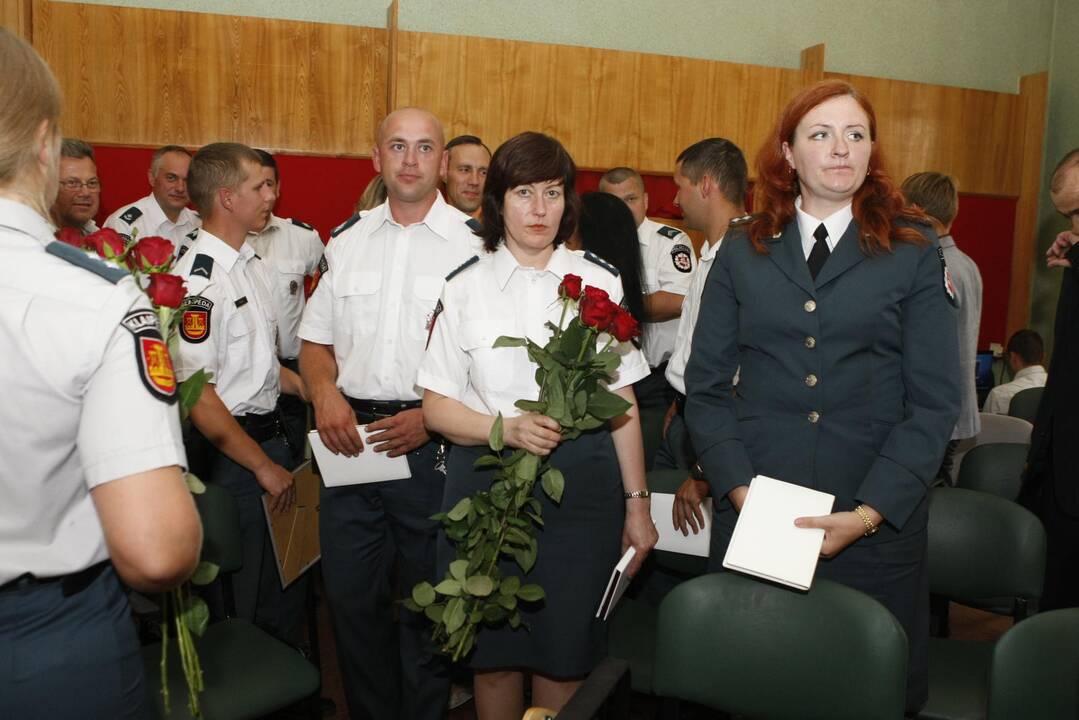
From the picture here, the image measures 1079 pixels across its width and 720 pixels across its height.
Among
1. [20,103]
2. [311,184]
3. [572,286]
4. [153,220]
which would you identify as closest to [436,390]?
[572,286]

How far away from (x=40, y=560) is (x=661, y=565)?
77.7 inches

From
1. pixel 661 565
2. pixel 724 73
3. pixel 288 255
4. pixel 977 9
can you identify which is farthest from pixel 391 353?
pixel 977 9

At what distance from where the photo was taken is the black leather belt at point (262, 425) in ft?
10.1

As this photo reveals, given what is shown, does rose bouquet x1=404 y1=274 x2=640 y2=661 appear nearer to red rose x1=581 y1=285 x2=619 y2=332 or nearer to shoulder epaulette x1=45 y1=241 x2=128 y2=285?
red rose x1=581 y1=285 x2=619 y2=332

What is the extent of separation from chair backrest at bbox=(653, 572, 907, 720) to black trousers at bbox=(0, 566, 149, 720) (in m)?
1.02

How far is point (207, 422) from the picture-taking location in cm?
277

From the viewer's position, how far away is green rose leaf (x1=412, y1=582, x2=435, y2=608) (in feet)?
7.54

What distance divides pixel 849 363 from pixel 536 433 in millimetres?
703

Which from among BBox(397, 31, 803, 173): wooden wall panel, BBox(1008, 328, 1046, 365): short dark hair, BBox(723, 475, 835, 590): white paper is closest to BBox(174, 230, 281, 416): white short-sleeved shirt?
BBox(723, 475, 835, 590): white paper

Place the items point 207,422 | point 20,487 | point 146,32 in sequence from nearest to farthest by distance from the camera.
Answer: point 20,487, point 207,422, point 146,32

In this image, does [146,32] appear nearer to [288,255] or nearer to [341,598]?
[288,255]

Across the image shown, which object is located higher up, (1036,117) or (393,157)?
(1036,117)

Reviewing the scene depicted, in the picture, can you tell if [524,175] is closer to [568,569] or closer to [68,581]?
[568,569]

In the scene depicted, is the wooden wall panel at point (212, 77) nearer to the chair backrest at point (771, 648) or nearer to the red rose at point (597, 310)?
the red rose at point (597, 310)
